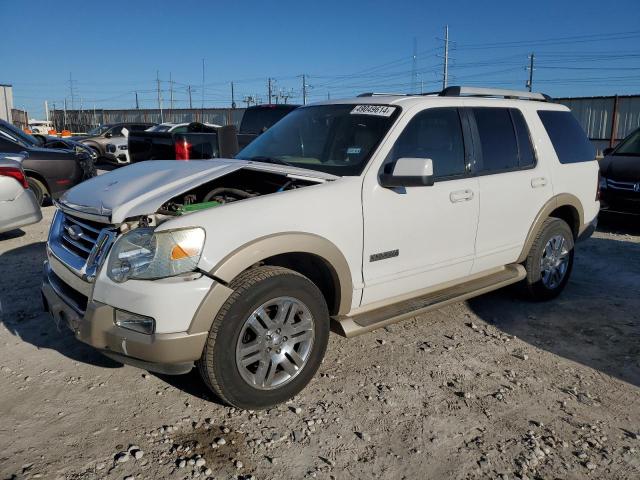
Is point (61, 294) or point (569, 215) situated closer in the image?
point (61, 294)

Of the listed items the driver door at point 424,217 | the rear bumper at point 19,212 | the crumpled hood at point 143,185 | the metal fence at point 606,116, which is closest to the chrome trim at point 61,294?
the crumpled hood at point 143,185

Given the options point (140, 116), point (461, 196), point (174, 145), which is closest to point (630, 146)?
point (461, 196)

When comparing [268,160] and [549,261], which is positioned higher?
[268,160]

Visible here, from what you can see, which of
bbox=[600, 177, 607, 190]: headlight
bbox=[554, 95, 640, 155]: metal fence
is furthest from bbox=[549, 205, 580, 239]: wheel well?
Answer: bbox=[554, 95, 640, 155]: metal fence

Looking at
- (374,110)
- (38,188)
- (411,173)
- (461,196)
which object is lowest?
(38,188)

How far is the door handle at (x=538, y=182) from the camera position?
4743 millimetres

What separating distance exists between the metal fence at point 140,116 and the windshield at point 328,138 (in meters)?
25.6

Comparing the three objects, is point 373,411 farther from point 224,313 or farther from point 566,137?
point 566,137

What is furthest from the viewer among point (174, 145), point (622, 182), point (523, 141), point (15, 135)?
point (15, 135)

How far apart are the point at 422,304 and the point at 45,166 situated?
7.93 metres

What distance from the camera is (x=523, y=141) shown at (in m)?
4.79

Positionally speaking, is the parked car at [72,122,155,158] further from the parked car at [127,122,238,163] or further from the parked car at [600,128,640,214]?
the parked car at [600,128,640,214]

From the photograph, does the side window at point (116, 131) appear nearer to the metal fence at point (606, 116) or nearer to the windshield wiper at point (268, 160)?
the metal fence at point (606, 116)

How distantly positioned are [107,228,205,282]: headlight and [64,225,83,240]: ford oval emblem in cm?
61
